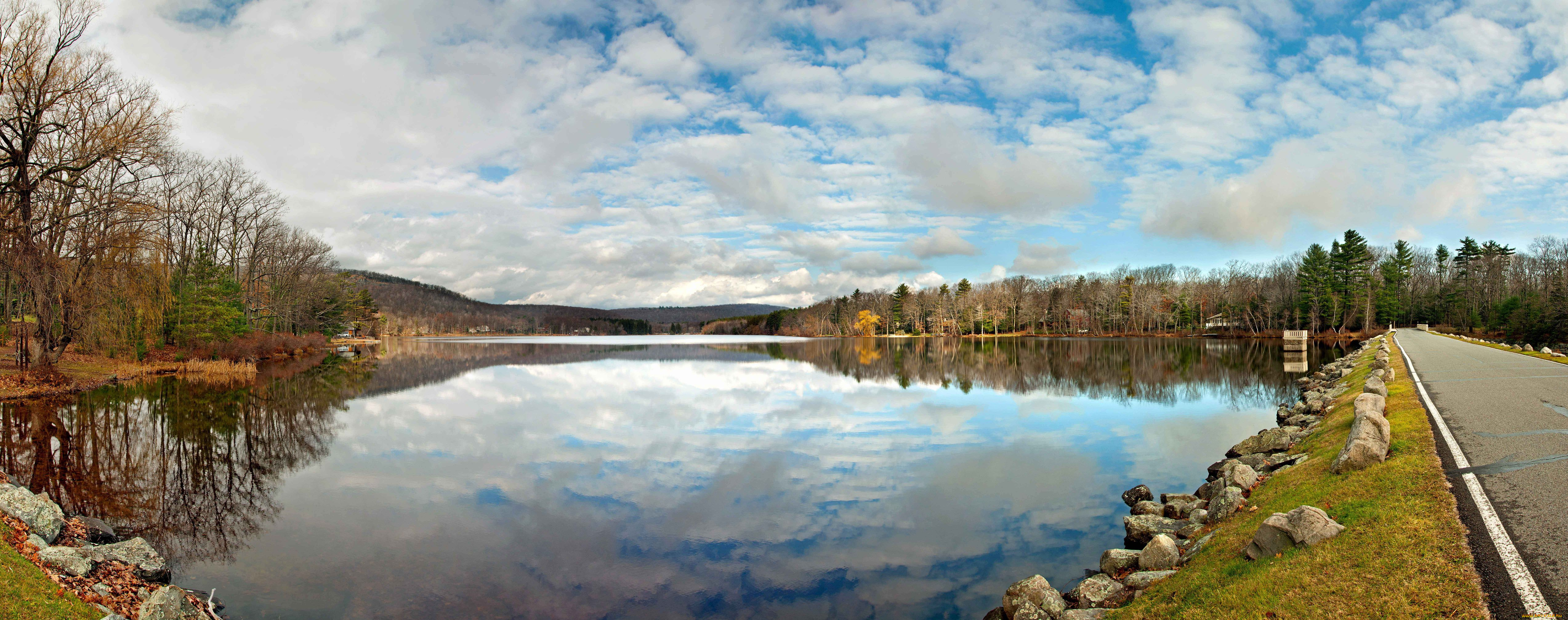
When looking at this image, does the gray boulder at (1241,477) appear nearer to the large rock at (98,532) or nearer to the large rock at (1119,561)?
the large rock at (1119,561)

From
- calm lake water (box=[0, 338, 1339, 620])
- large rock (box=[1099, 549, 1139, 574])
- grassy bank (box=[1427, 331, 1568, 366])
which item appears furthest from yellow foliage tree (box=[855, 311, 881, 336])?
large rock (box=[1099, 549, 1139, 574])

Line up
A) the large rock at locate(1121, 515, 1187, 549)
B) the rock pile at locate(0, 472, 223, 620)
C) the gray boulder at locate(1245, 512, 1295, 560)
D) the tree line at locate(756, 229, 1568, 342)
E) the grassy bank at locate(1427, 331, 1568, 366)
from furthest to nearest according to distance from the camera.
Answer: the tree line at locate(756, 229, 1568, 342)
the grassy bank at locate(1427, 331, 1568, 366)
the large rock at locate(1121, 515, 1187, 549)
the rock pile at locate(0, 472, 223, 620)
the gray boulder at locate(1245, 512, 1295, 560)

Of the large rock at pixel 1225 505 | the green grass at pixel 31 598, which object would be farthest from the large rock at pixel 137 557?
A: the large rock at pixel 1225 505

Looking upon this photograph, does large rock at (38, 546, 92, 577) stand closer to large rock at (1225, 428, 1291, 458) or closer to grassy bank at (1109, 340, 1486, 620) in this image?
grassy bank at (1109, 340, 1486, 620)

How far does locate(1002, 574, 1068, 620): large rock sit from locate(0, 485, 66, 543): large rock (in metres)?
11.5

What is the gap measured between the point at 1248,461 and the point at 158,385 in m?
39.2

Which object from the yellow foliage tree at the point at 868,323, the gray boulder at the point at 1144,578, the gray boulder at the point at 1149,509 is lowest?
the gray boulder at the point at 1149,509

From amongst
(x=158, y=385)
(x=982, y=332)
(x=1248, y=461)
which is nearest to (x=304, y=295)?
(x=158, y=385)

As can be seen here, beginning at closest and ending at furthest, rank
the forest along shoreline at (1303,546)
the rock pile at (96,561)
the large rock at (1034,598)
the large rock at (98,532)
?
the forest along shoreline at (1303,546) < the rock pile at (96,561) < the large rock at (1034,598) < the large rock at (98,532)

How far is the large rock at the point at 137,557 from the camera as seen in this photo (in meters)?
7.92

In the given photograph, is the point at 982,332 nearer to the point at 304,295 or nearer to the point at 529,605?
the point at 304,295

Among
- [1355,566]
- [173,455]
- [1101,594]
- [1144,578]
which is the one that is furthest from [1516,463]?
[173,455]

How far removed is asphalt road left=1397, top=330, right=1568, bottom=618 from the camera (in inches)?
191

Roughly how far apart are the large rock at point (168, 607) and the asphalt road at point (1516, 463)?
11.1 m
